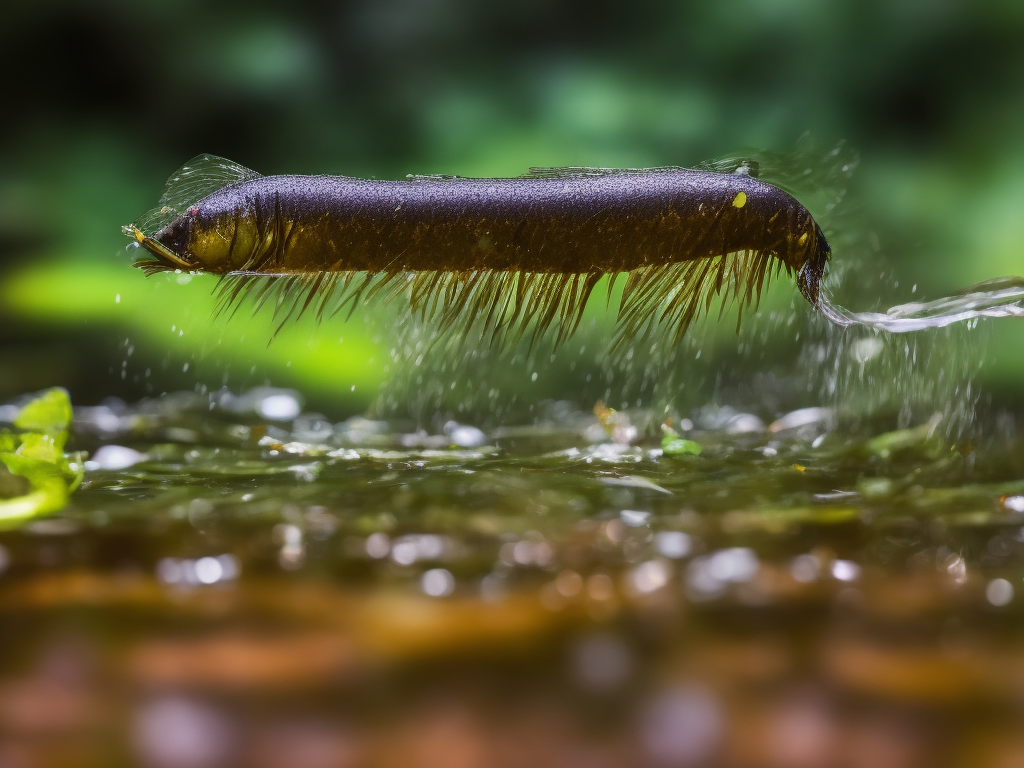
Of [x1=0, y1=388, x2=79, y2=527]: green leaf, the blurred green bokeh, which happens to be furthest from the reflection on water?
the blurred green bokeh

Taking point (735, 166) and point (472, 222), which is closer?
point (472, 222)

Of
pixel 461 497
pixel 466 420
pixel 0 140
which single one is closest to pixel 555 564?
pixel 461 497

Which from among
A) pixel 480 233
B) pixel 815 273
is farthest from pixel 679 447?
pixel 480 233

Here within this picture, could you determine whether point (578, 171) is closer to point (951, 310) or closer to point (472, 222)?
point (472, 222)

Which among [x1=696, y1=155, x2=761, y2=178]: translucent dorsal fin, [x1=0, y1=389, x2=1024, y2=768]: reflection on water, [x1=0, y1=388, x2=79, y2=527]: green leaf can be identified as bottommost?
[x1=0, y1=389, x2=1024, y2=768]: reflection on water

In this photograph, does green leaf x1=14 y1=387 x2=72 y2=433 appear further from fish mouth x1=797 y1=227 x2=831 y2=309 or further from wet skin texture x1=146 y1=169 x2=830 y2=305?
fish mouth x1=797 y1=227 x2=831 y2=309

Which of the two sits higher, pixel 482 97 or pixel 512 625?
pixel 482 97

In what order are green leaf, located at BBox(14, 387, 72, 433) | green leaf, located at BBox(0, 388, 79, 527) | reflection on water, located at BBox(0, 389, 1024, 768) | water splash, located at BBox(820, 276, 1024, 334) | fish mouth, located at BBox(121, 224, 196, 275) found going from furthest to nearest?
green leaf, located at BBox(14, 387, 72, 433) < water splash, located at BBox(820, 276, 1024, 334) < fish mouth, located at BBox(121, 224, 196, 275) < green leaf, located at BBox(0, 388, 79, 527) < reflection on water, located at BBox(0, 389, 1024, 768)
